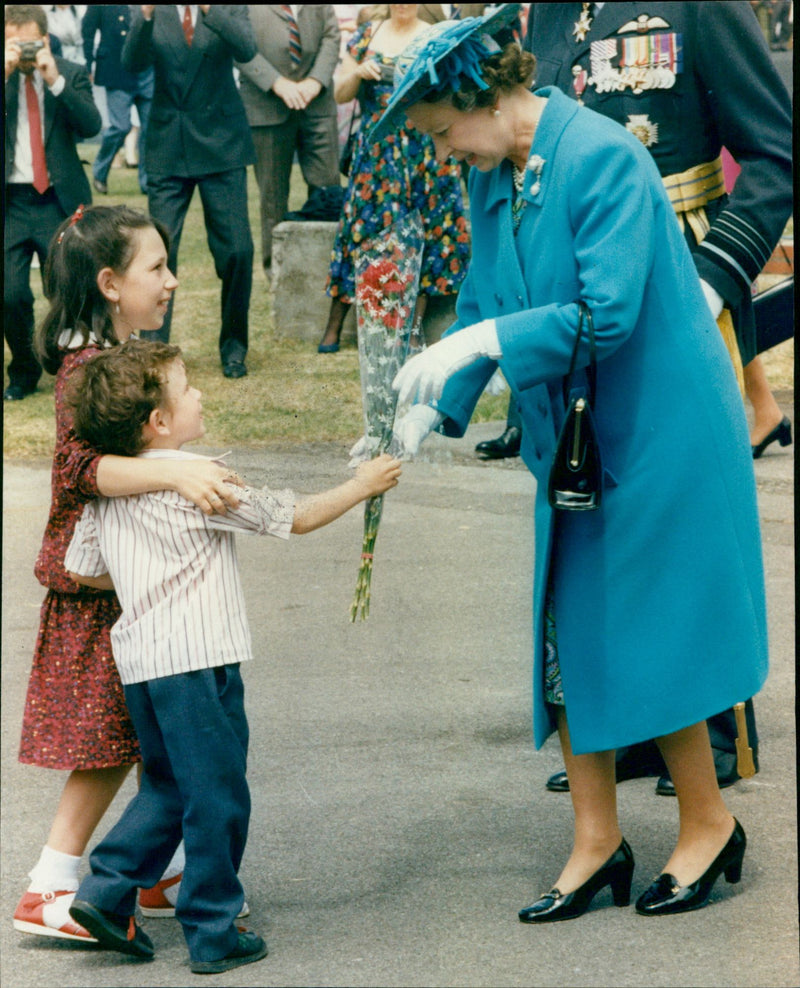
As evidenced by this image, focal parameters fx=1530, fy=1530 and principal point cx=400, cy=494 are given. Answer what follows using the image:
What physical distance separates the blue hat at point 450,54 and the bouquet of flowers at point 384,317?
286mm

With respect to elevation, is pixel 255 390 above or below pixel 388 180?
below

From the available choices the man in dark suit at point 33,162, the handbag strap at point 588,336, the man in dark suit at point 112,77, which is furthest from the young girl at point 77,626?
the man in dark suit at point 112,77

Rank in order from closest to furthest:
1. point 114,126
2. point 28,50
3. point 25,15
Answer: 1. point 28,50
2. point 25,15
3. point 114,126

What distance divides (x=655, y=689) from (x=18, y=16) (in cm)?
567

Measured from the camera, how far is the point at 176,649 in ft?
9.02

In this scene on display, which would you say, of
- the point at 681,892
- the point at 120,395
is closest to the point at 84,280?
the point at 120,395

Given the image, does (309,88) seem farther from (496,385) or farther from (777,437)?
(496,385)

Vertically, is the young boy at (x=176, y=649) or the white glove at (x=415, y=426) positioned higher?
the white glove at (x=415, y=426)

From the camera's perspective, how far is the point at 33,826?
351 cm

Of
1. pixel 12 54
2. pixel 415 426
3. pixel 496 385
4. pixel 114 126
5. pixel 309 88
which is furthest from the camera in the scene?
pixel 114 126

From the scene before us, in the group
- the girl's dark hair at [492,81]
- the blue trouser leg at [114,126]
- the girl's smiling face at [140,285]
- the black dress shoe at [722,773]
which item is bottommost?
the black dress shoe at [722,773]

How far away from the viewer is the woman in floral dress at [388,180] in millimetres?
7027

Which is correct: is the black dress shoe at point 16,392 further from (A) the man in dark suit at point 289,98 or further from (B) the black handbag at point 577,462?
(B) the black handbag at point 577,462

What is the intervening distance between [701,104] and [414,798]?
1.70m
